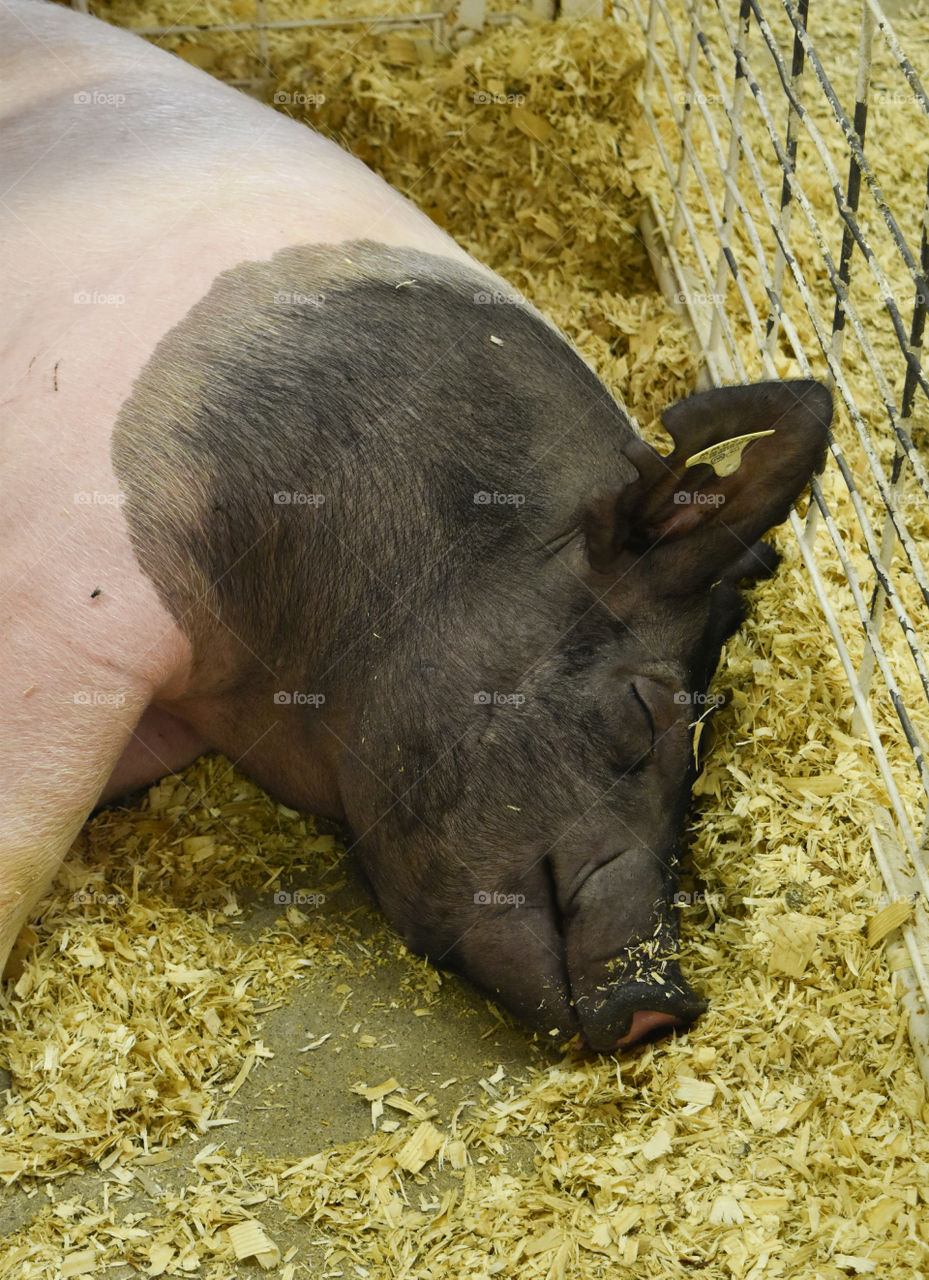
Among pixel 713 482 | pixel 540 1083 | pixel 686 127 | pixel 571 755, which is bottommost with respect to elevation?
pixel 540 1083

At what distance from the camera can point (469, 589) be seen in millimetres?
2984

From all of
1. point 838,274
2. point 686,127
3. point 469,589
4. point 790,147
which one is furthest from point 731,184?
point 469,589

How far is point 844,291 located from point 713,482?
57 centimetres

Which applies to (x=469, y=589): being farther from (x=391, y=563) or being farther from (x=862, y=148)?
(x=862, y=148)

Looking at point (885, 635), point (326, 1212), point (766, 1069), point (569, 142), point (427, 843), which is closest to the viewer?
point (326, 1212)

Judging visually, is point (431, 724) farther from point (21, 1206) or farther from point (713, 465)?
point (21, 1206)

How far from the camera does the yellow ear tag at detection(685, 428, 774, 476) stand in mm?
2725

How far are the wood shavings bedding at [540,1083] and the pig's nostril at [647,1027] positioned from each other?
3 centimetres

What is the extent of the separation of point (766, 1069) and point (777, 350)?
2.16 meters

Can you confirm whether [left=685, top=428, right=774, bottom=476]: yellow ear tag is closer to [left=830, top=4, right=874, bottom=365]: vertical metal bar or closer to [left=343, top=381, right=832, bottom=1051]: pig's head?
[left=343, top=381, right=832, bottom=1051]: pig's head

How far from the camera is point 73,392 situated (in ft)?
9.53

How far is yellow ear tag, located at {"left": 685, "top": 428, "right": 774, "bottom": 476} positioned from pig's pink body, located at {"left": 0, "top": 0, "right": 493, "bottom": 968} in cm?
102

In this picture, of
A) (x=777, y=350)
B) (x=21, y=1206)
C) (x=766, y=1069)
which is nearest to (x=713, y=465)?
(x=766, y=1069)

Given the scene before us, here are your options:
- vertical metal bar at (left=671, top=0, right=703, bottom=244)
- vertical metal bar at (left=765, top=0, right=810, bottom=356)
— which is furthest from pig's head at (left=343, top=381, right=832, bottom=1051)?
vertical metal bar at (left=671, top=0, right=703, bottom=244)
